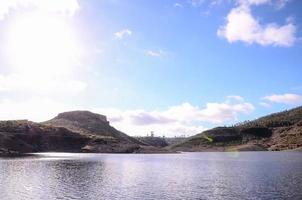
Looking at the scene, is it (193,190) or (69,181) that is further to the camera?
(69,181)

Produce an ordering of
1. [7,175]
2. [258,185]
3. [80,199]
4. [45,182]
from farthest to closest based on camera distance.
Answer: [7,175], [45,182], [258,185], [80,199]

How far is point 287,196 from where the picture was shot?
78.6 metres

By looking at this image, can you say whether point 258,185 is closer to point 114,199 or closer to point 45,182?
point 114,199

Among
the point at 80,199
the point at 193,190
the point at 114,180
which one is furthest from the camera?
the point at 114,180

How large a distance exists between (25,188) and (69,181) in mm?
17333

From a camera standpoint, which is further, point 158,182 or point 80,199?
point 158,182

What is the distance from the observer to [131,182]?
103875 mm

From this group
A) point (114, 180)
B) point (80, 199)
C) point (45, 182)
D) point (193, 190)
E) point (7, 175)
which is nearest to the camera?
point (80, 199)

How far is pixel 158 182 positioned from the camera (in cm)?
10381

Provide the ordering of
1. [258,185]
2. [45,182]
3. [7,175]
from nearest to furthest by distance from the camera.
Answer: [258,185], [45,182], [7,175]

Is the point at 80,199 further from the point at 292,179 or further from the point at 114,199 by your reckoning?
the point at 292,179

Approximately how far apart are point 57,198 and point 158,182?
33.0m

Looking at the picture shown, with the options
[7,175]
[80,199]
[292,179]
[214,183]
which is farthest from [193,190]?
[7,175]

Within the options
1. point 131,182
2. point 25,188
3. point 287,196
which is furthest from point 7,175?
point 287,196
